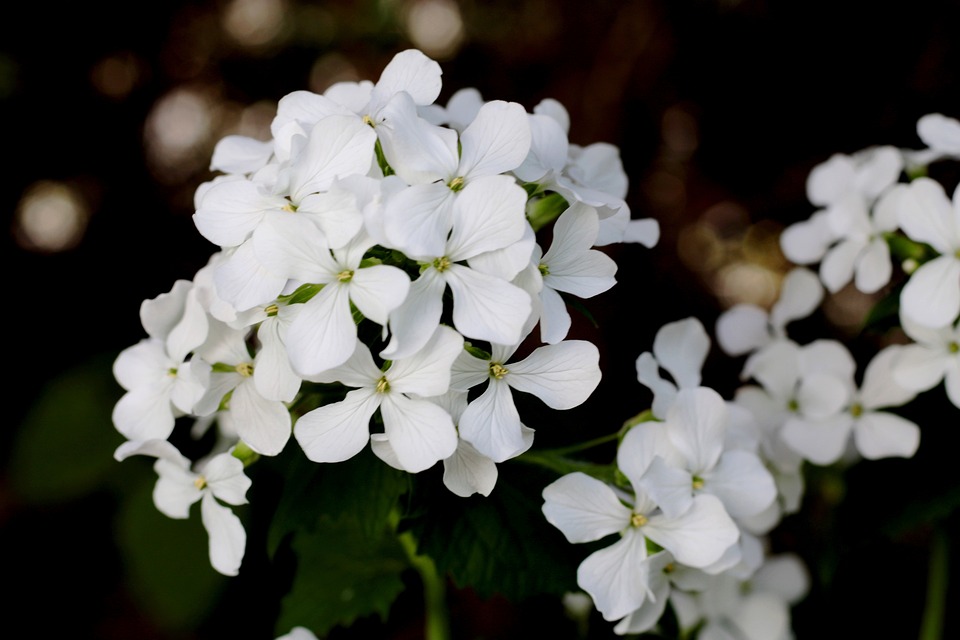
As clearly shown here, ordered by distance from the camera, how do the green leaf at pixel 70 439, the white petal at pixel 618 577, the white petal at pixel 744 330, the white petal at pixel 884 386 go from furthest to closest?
the green leaf at pixel 70 439, the white petal at pixel 744 330, the white petal at pixel 884 386, the white petal at pixel 618 577

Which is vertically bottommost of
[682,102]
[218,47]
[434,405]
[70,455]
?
[70,455]

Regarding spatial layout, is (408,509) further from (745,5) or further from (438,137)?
(745,5)

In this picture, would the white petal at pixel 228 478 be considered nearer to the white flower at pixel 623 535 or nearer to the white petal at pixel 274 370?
the white petal at pixel 274 370

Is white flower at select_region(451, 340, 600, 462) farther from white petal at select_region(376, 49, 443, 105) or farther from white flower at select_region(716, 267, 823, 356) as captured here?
white flower at select_region(716, 267, 823, 356)

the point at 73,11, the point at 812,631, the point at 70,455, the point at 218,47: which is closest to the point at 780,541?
the point at 812,631

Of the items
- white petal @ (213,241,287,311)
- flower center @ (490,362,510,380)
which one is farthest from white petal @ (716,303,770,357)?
white petal @ (213,241,287,311)

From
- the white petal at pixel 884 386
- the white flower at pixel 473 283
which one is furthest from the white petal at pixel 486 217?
the white petal at pixel 884 386
